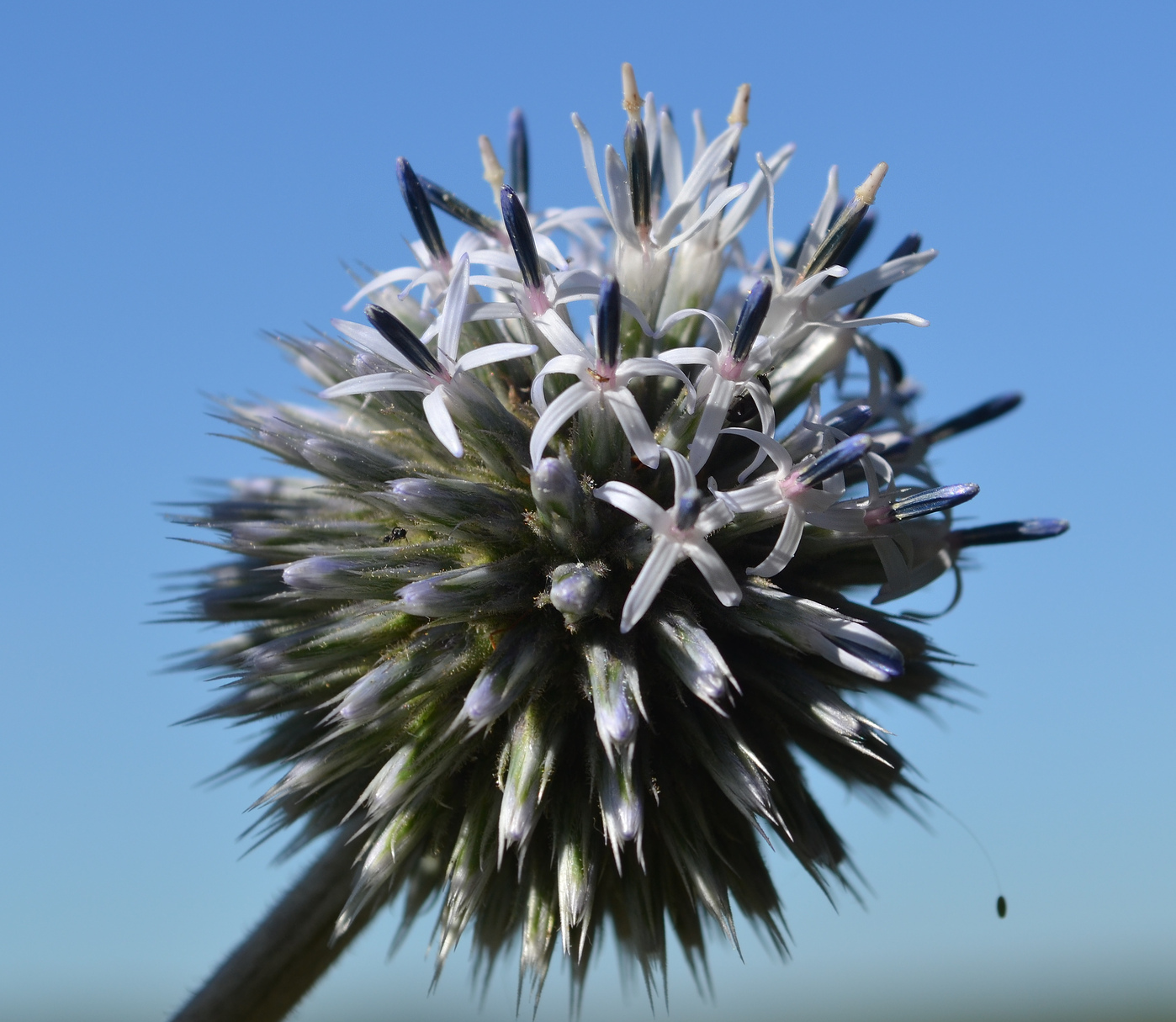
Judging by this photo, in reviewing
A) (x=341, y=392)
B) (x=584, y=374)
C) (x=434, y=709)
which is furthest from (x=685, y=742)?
(x=341, y=392)

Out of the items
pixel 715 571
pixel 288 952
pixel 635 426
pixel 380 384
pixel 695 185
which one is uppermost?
pixel 695 185

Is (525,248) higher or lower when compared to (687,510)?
higher

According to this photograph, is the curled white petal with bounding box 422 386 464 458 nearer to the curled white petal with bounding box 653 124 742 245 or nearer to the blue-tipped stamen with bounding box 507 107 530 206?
the curled white petal with bounding box 653 124 742 245

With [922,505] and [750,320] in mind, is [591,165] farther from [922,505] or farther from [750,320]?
[922,505]

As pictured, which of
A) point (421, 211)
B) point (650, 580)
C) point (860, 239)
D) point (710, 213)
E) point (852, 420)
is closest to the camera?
point (650, 580)

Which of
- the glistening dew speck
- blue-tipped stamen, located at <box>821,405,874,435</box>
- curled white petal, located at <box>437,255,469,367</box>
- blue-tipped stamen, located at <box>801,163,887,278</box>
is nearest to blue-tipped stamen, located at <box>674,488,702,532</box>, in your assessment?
the glistening dew speck

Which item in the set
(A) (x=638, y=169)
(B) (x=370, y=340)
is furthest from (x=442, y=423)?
(A) (x=638, y=169)

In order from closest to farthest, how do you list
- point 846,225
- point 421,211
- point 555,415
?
point 555,415, point 846,225, point 421,211

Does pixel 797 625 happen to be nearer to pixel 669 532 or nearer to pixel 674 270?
pixel 669 532

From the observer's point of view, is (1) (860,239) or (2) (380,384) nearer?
(2) (380,384)
